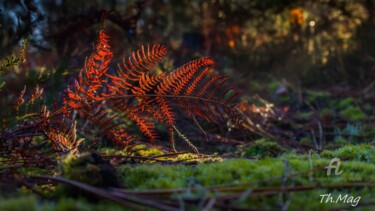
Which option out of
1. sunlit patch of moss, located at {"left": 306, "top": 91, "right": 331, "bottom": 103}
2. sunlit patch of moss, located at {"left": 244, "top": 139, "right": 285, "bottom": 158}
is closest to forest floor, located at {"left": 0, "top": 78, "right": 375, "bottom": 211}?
sunlit patch of moss, located at {"left": 244, "top": 139, "right": 285, "bottom": 158}

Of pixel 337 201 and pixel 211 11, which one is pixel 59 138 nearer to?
pixel 337 201

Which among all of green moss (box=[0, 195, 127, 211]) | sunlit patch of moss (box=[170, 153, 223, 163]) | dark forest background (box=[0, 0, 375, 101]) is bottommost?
sunlit patch of moss (box=[170, 153, 223, 163])

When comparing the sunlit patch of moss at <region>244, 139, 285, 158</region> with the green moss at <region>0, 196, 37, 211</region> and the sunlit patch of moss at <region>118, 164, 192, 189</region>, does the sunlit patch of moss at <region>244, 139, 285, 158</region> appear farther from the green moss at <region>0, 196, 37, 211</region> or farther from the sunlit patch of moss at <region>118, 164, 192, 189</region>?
the green moss at <region>0, 196, 37, 211</region>

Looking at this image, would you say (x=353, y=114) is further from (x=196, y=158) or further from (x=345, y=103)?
(x=196, y=158)

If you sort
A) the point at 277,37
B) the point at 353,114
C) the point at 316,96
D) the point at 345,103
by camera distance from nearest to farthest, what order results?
the point at 353,114 < the point at 345,103 < the point at 316,96 < the point at 277,37

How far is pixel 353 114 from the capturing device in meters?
6.80

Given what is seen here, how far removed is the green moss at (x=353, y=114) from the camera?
6.57 m

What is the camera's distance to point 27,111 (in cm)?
296

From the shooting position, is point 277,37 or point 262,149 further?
point 277,37

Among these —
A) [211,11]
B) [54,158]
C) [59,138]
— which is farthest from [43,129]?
[211,11]

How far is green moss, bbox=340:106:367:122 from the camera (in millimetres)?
6570

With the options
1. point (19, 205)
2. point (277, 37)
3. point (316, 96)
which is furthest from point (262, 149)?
point (277, 37)

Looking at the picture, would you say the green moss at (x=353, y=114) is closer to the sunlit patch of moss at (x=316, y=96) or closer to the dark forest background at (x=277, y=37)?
the sunlit patch of moss at (x=316, y=96)

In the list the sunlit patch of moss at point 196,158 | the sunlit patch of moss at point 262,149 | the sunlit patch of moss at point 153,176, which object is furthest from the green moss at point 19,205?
the sunlit patch of moss at point 262,149
